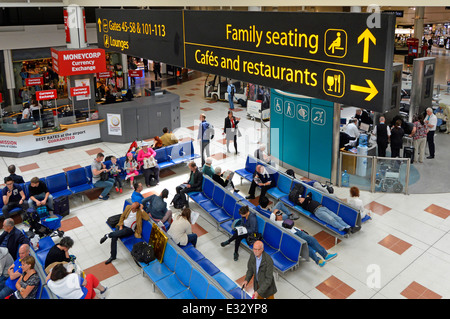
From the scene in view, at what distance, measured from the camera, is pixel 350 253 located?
7871 mm

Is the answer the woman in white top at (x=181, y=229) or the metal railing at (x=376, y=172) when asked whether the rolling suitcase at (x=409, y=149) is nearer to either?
the metal railing at (x=376, y=172)

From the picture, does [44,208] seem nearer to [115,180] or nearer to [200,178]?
[115,180]

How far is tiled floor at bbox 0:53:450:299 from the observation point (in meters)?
6.87

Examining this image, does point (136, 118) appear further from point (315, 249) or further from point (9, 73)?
point (315, 249)

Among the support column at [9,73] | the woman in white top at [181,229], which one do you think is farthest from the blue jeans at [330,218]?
the support column at [9,73]

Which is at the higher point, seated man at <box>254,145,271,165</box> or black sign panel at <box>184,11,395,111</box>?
black sign panel at <box>184,11,395,111</box>

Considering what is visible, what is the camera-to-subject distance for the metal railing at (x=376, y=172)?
33.4 feet

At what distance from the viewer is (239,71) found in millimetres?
4586

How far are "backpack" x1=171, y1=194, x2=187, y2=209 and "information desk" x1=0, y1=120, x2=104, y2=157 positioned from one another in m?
6.42

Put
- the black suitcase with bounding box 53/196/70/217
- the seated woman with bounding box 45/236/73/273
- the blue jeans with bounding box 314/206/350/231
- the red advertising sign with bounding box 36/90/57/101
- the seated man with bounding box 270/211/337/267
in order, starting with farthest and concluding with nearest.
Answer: the red advertising sign with bounding box 36/90/57/101
the black suitcase with bounding box 53/196/70/217
the blue jeans with bounding box 314/206/350/231
the seated man with bounding box 270/211/337/267
the seated woman with bounding box 45/236/73/273

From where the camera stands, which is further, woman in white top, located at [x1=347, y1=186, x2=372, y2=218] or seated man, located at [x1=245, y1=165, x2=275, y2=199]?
seated man, located at [x1=245, y1=165, x2=275, y2=199]

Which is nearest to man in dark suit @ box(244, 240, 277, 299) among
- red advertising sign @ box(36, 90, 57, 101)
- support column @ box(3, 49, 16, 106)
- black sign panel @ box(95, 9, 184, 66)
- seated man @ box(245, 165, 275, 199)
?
black sign panel @ box(95, 9, 184, 66)

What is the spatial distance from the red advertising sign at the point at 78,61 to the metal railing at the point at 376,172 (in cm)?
886

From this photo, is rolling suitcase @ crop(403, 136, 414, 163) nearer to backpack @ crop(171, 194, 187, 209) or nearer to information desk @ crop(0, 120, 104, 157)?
backpack @ crop(171, 194, 187, 209)
